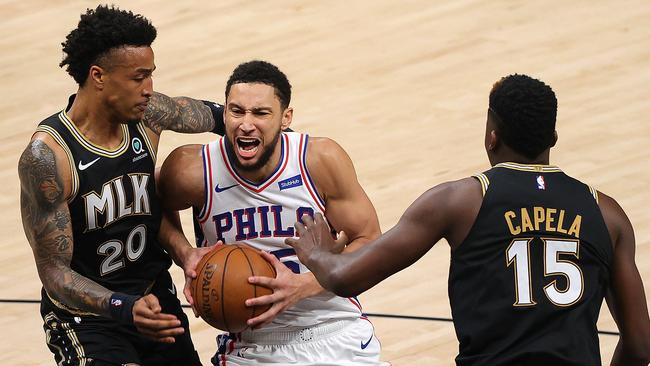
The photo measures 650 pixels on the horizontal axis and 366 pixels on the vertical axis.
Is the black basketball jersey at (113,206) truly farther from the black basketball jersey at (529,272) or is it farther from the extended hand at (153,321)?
the black basketball jersey at (529,272)

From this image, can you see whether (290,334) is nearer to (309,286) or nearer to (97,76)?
(309,286)

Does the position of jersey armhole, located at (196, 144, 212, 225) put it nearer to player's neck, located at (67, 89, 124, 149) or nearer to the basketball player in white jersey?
the basketball player in white jersey

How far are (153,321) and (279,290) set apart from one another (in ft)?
1.70

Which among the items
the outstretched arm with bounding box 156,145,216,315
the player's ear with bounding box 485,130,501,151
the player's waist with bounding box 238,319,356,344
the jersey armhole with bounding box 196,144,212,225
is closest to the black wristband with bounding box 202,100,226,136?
the outstretched arm with bounding box 156,145,216,315

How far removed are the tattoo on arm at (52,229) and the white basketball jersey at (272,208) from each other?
0.61m

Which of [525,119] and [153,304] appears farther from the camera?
[153,304]

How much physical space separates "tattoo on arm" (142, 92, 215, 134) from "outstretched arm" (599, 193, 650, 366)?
6.98 feet

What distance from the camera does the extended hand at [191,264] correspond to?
5586 millimetres

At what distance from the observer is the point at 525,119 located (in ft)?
15.5

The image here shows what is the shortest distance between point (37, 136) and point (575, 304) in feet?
7.51

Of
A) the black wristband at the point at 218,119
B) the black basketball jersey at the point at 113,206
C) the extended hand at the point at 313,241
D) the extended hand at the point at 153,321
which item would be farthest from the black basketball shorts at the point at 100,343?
the extended hand at the point at 313,241

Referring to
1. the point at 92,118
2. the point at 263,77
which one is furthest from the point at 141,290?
the point at 263,77

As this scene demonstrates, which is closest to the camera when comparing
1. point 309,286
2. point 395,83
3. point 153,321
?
point 153,321

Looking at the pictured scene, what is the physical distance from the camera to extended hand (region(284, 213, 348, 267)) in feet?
16.4
